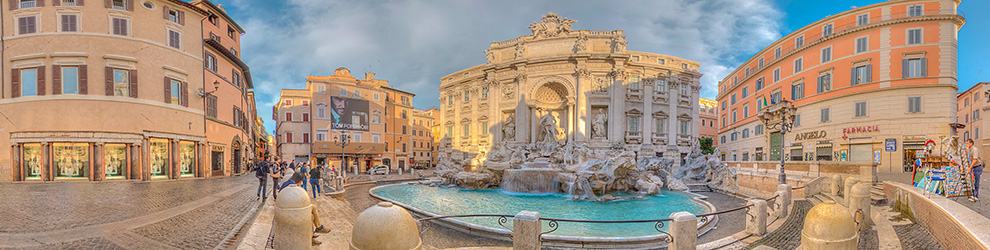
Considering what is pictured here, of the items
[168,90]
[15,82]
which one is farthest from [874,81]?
[15,82]

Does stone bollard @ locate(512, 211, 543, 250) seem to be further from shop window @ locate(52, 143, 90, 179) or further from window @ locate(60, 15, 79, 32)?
window @ locate(60, 15, 79, 32)

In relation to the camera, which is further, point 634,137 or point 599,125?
point 634,137

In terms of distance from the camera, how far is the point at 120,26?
1741 cm

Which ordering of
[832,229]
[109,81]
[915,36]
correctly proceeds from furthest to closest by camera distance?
1. [915,36]
2. [109,81]
3. [832,229]

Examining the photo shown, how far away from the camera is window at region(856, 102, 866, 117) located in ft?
72.1

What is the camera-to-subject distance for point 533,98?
3142 centimetres

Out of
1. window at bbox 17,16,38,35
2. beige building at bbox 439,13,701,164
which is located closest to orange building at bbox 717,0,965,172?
beige building at bbox 439,13,701,164

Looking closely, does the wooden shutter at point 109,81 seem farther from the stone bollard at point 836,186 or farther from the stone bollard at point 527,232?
the stone bollard at point 836,186

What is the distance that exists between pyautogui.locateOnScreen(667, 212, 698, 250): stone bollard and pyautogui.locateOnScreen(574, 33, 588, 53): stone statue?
26.7m

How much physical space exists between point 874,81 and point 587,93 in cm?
1796

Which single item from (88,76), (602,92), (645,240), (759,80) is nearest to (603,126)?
(602,92)

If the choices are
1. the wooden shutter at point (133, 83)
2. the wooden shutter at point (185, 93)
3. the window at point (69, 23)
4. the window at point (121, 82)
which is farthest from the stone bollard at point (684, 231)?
the window at point (69, 23)

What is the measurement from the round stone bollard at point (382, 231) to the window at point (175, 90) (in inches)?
921

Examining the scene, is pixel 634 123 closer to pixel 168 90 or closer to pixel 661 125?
pixel 661 125
